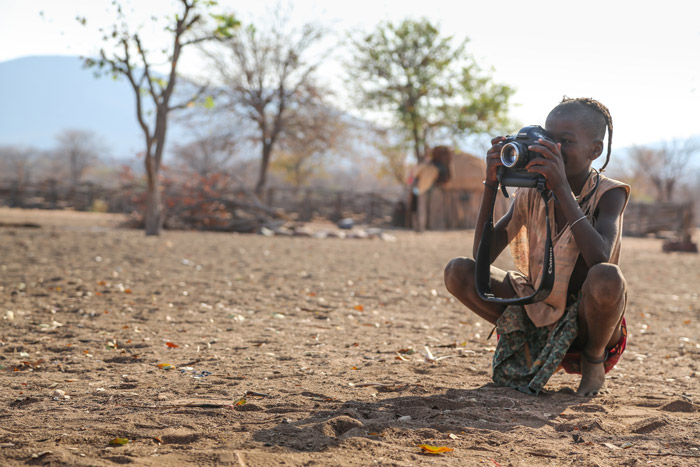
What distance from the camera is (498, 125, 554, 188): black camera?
108 inches

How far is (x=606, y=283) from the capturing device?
2689 mm

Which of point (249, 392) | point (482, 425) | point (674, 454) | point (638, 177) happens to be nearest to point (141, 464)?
point (249, 392)

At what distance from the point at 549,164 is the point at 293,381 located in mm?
1472

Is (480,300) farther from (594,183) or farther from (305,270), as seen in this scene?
(305,270)

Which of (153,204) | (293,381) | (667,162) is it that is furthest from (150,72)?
(667,162)

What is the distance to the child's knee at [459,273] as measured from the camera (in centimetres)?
311

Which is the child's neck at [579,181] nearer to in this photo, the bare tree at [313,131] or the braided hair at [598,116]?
the braided hair at [598,116]

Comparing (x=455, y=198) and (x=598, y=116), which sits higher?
(x=455, y=198)

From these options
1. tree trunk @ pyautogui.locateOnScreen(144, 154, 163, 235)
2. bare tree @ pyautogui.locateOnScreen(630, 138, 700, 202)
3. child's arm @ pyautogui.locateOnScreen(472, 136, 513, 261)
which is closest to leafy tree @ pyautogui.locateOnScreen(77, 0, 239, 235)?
tree trunk @ pyautogui.locateOnScreen(144, 154, 163, 235)

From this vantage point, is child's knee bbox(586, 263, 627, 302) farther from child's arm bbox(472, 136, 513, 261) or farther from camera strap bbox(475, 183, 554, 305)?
child's arm bbox(472, 136, 513, 261)

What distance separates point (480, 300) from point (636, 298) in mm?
4426

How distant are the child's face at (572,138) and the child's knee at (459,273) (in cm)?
61

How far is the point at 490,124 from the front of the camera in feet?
82.5

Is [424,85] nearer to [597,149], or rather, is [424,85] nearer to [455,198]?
[455,198]
